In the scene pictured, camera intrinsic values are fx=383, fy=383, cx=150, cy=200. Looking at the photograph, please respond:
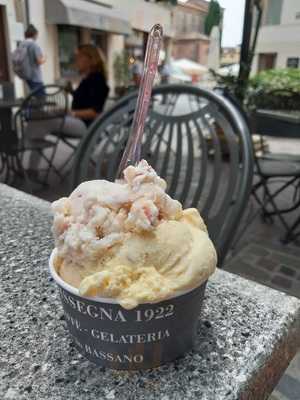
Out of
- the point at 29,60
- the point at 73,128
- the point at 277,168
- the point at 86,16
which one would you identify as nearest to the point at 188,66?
the point at 86,16

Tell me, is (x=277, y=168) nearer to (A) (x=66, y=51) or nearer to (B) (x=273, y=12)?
(B) (x=273, y=12)

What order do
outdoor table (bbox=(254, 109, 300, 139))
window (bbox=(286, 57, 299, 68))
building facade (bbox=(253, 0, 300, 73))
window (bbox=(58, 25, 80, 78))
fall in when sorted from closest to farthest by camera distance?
1. outdoor table (bbox=(254, 109, 300, 139))
2. building facade (bbox=(253, 0, 300, 73))
3. window (bbox=(286, 57, 299, 68))
4. window (bbox=(58, 25, 80, 78))

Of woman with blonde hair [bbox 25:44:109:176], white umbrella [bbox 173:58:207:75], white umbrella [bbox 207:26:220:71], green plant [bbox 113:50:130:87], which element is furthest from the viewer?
white umbrella [bbox 173:58:207:75]

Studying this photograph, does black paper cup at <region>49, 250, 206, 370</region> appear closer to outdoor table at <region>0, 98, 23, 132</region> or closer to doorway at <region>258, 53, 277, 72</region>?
outdoor table at <region>0, 98, 23, 132</region>

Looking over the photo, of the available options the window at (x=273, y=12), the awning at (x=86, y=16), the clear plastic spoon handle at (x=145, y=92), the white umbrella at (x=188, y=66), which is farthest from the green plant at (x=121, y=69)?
the clear plastic spoon handle at (x=145, y=92)

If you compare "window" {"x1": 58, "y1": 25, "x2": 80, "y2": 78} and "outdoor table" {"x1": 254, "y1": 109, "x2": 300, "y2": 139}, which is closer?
"outdoor table" {"x1": 254, "y1": 109, "x2": 300, "y2": 139}

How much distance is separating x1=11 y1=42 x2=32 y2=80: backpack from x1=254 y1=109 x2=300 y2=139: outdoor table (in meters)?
2.89

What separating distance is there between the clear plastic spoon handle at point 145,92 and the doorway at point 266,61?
155 inches

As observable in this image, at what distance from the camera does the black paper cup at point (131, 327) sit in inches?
19.8

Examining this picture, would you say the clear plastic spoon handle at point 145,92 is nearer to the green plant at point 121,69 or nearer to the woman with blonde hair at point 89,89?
the woman with blonde hair at point 89,89

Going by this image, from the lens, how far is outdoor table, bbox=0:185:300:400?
54 centimetres

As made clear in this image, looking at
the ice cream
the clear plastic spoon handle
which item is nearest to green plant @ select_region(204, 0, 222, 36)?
the clear plastic spoon handle

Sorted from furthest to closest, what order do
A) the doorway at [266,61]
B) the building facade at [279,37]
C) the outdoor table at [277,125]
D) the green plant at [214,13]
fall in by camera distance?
the doorway at [266,61] < the building facade at [279,37] < the outdoor table at [277,125] < the green plant at [214,13]

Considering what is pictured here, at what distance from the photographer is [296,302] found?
752 millimetres
